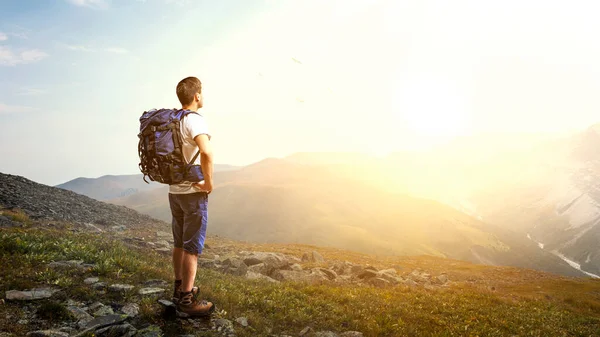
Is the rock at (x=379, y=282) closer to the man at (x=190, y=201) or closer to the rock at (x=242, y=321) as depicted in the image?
the rock at (x=242, y=321)

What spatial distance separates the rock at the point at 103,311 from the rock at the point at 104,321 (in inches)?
21.9

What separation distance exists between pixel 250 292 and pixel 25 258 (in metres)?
6.63

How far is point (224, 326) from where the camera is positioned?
24.5ft

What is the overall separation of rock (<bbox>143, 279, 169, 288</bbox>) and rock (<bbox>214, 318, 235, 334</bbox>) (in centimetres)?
289

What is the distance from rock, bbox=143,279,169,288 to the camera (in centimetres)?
955

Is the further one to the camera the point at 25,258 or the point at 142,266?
the point at 142,266

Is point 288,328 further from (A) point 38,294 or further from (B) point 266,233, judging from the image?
(B) point 266,233

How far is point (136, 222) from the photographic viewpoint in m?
41.7

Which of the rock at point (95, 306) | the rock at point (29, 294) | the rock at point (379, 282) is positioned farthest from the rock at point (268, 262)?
the rock at point (29, 294)

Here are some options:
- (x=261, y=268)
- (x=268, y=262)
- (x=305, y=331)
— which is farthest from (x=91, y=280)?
(x=268, y=262)

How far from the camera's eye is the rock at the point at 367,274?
789 inches

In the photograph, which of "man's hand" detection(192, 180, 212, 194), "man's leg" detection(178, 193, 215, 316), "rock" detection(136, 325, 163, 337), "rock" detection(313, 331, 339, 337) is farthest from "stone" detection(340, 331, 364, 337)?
"man's hand" detection(192, 180, 212, 194)

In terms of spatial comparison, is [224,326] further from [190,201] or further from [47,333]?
[47,333]

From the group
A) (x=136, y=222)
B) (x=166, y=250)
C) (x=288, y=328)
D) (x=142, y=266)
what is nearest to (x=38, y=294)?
(x=142, y=266)
